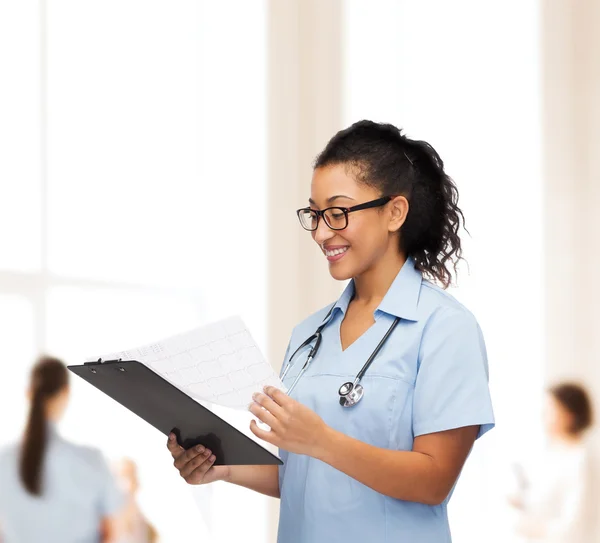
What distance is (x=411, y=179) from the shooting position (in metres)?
1.62

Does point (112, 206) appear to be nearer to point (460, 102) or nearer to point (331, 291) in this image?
point (331, 291)

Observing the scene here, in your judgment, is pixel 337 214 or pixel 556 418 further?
pixel 556 418

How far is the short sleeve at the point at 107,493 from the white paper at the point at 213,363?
122cm

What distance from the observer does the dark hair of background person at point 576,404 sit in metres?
3.40

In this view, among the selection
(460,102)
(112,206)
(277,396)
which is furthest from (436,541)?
(460,102)

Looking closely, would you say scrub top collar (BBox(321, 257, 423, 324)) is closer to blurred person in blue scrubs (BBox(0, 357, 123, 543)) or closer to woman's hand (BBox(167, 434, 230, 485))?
woman's hand (BBox(167, 434, 230, 485))

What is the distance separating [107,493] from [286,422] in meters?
1.39

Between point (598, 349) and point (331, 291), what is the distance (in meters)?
1.07

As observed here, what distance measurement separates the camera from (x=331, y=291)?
3.51 meters

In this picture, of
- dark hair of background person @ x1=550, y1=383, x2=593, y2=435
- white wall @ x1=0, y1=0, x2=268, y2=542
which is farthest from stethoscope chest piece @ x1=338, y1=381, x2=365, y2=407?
dark hair of background person @ x1=550, y1=383, x2=593, y2=435

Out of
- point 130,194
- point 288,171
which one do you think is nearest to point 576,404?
point 288,171

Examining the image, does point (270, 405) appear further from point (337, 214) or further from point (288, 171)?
point (288, 171)

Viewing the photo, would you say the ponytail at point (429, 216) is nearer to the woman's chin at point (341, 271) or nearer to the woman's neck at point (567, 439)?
the woman's chin at point (341, 271)

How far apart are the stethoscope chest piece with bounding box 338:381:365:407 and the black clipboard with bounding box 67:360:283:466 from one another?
0.49 ft
